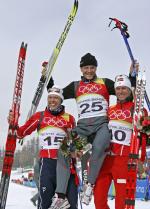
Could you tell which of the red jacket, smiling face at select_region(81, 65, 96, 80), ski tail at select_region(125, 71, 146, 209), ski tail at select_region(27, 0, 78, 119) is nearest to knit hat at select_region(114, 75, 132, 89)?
ski tail at select_region(125, 71, 146, 209)

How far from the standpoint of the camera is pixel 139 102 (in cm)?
506

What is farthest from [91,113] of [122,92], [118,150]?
[118,150]

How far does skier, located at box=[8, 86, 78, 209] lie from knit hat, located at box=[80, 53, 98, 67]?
574 mm

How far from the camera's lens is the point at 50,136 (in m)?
5.91

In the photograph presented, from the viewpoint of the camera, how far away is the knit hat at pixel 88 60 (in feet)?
19.0

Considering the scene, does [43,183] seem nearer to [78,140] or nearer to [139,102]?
[78,140]

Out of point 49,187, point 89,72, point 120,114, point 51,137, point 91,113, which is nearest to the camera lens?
point 120,114

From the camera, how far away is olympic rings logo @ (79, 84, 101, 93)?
18.5 ft

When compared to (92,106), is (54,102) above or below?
above

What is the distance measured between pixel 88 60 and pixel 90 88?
443 millimetres

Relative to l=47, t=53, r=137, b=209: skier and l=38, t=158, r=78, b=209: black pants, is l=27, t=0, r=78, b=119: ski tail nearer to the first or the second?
l=47, t=53, r=137, b=209: skier

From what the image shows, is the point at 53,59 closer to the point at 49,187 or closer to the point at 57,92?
the point at 57,92

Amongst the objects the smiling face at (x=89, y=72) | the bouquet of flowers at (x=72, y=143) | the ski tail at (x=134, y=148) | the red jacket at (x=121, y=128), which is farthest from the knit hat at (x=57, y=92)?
the ski tail at (x=134, y=148)

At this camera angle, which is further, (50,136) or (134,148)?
(50,136)
